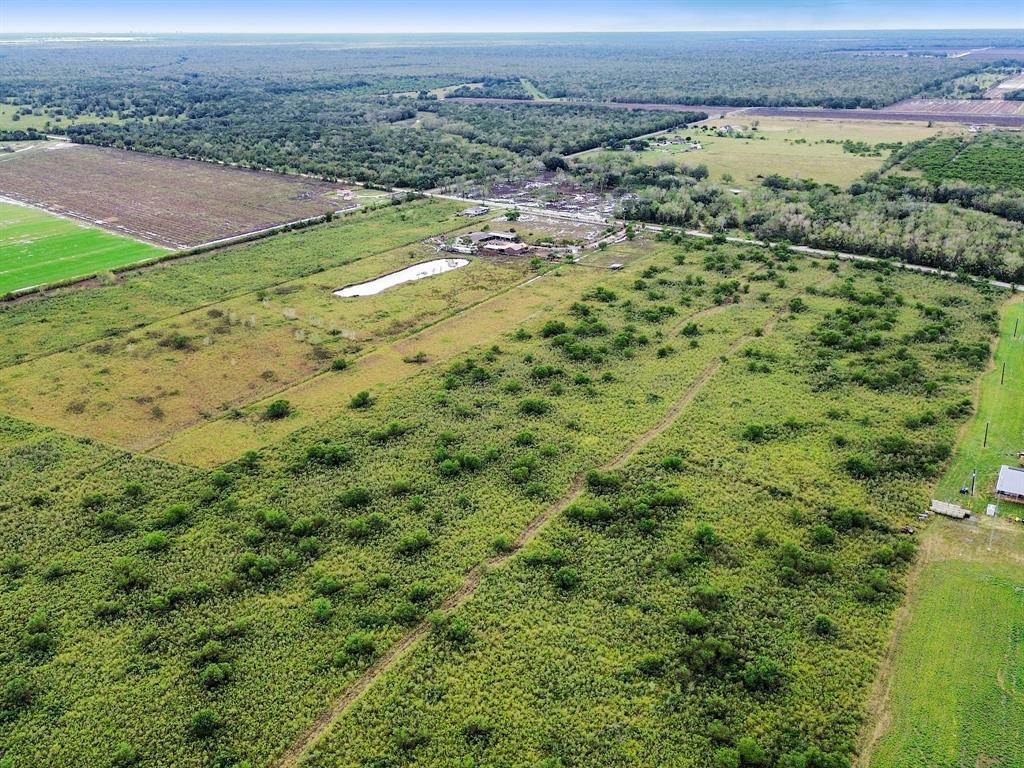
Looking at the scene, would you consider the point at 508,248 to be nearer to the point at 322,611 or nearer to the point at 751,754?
the point at 322,611

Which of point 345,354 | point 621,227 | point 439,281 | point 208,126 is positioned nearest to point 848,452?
point 345,354

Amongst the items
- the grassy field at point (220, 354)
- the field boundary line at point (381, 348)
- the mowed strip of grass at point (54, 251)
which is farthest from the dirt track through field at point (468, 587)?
the mowed strip of grass at point (54, 251)

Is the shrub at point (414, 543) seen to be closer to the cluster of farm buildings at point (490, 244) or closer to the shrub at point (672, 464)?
the shrub at point (672, 464)

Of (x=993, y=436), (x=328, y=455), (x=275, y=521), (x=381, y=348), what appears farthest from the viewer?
(x=381, y=348)

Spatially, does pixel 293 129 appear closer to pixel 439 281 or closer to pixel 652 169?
pixel 652 169

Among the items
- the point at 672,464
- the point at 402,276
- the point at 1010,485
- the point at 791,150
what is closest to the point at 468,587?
the point at 672,464

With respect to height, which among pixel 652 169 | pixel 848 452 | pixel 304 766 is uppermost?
pixel 652 169
